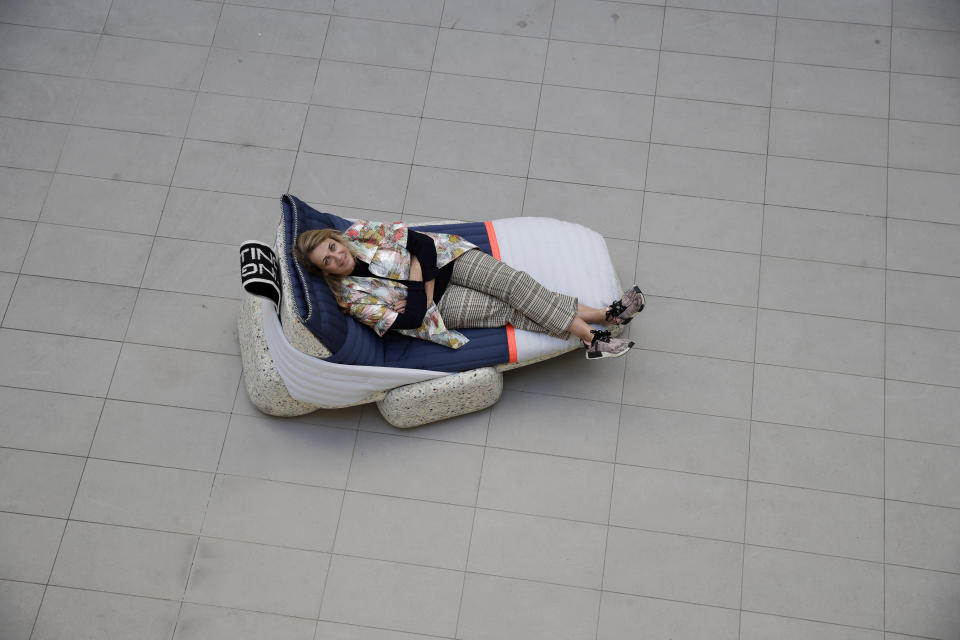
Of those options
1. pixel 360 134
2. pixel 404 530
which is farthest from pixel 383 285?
pixel 360 134

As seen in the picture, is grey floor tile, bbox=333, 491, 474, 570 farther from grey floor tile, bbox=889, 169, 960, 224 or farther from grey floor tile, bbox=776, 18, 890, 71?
grey floor tile, bbox=776, 18, 890, 71

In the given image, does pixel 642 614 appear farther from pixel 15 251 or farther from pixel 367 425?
pixel 15 251

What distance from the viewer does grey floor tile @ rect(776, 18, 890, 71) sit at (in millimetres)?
3697

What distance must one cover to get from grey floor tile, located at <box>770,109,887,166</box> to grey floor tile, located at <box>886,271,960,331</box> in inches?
22.0

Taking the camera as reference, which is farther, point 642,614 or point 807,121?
point 807,121

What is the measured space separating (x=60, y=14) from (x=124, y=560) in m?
2.61

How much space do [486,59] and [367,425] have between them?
179 cm

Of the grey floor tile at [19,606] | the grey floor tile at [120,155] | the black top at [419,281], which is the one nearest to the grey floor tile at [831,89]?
the black top at [419,281]

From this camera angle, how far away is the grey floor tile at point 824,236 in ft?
11.1

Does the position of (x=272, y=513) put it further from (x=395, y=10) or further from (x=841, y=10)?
(x=841, y=10)

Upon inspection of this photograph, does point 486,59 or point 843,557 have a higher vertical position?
point 486,59

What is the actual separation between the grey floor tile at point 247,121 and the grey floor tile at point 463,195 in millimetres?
603

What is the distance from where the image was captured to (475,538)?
2.98 meters

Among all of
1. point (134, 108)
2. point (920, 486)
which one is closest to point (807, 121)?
point (920, 486)
